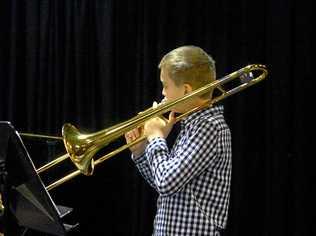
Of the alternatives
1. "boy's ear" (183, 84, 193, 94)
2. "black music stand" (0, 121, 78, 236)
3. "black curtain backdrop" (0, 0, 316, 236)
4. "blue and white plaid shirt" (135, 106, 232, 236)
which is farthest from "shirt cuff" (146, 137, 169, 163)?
"black curtain backdrop" (0, 0, 316, 236)

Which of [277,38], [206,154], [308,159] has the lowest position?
[308,159]

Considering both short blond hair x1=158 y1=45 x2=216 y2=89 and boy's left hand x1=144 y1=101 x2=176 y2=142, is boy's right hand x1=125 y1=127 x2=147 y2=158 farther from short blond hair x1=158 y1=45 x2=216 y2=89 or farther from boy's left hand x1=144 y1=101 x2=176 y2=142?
short blond hair x1=158 y1=45 x2=216 y2=89

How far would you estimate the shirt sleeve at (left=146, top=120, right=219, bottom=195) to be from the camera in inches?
65.5

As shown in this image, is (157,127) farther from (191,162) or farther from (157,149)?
(191,162)

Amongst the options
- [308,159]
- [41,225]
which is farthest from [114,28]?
[41,225]

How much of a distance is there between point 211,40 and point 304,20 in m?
0.53

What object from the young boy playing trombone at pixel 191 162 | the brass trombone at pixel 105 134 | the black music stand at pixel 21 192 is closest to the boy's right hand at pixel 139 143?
the brass trombone at pixel 105 134

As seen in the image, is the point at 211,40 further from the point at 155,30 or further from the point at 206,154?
the point at 206,154

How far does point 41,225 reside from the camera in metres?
1.64

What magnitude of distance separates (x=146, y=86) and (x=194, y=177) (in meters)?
1.19

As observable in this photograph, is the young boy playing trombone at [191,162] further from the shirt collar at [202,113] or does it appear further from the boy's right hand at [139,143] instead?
the boy's right hand at [139,143]

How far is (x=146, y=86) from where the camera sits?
281 cm

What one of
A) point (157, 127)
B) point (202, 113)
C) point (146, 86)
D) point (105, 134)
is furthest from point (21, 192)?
point (146, 86)

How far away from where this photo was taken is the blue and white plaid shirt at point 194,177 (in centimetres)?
168
